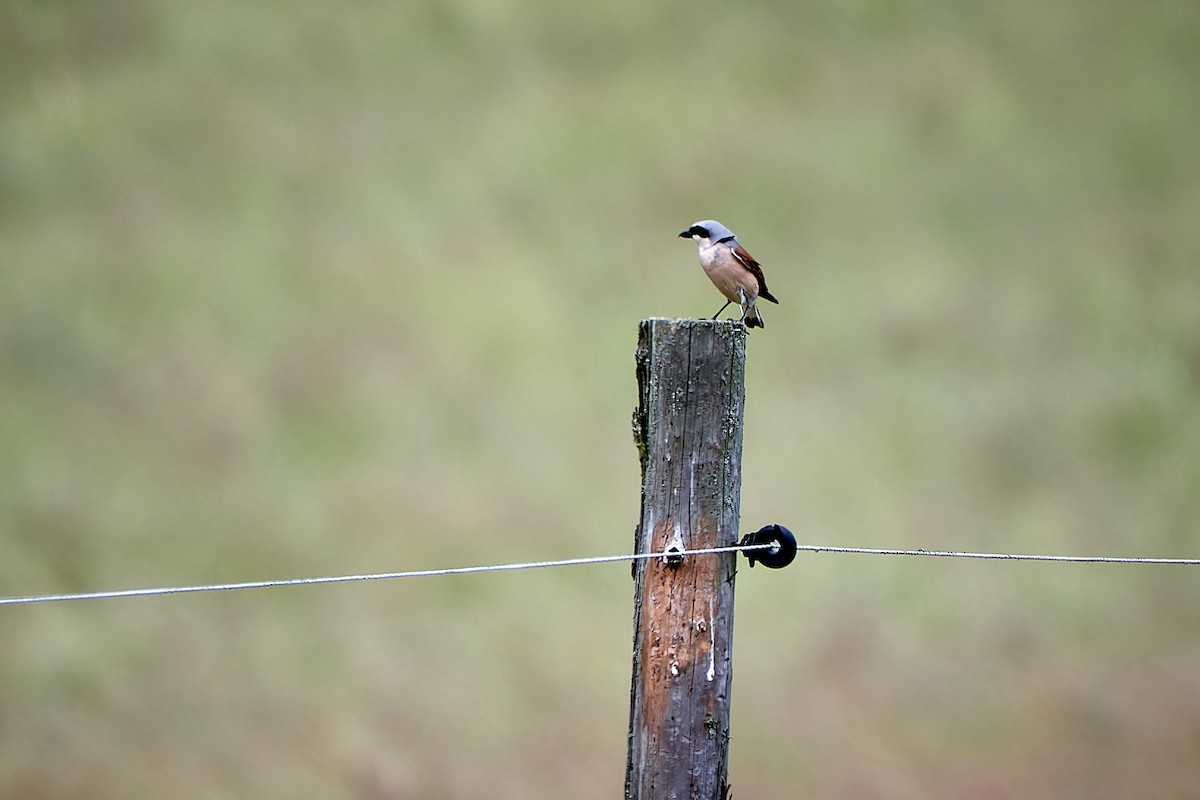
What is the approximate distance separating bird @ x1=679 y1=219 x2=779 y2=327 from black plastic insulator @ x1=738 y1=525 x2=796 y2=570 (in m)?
1.58

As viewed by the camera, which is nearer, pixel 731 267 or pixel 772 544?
pixel 772 544

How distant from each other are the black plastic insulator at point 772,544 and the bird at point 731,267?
1.58 metres

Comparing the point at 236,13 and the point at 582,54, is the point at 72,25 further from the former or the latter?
the point at 582,54

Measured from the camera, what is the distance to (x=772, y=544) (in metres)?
3.14

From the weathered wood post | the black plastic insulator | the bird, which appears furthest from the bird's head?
the black plastic insulator

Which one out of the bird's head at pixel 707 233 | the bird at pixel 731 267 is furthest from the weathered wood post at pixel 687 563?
the bird's head at pixel 707 233

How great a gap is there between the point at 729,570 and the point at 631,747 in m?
0.53

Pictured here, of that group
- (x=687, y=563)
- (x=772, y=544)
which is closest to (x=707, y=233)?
(x=772, y=544)

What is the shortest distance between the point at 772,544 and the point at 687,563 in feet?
0.88

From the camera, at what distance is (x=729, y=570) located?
3062 millimetres

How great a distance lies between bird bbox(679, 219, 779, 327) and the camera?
464 centimetres

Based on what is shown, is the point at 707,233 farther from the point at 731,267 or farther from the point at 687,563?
the point at 687,563

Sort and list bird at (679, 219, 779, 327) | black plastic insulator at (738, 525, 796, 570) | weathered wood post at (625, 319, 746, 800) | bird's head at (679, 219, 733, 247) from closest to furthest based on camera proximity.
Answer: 1. weathered wood post at (625, 319, 746, 800)
2. black plastic insulator at (738, 525, 796, 570)
3. bird at (679, 219, 779, 327)
4. bird's head at (679, 219, 733, 247)

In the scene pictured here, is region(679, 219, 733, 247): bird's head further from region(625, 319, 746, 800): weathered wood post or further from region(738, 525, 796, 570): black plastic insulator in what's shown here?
region(738, 525, 796, 570): black plastic insulator
